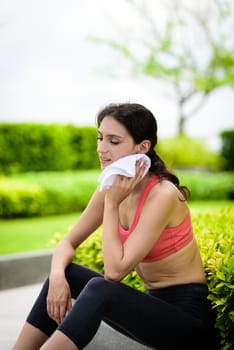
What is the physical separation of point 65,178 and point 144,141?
748 cm

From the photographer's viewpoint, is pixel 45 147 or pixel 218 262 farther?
pixel 45 147

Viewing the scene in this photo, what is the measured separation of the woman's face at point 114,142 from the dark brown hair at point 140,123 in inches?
0.8

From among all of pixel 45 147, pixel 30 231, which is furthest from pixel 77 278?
pixel 45 147

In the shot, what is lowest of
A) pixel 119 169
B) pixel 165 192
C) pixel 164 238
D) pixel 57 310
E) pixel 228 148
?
pixel 228 148

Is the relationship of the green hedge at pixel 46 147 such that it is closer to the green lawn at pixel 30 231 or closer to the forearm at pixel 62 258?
the green lawn at pixel 30 231

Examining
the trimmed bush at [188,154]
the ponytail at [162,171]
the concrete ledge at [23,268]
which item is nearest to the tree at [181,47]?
the trimmed bush at [188,154]

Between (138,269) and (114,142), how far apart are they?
0.60 m

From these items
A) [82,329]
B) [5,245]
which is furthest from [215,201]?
[82,329]

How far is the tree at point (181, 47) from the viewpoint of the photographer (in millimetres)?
18469

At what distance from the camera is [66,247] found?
2.87 meters

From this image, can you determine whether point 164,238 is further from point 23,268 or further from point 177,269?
point 23,268

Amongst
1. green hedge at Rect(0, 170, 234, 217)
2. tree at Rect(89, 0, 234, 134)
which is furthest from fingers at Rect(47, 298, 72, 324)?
tree at Rect(89, 0, 234, 134)

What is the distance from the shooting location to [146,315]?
2.32m

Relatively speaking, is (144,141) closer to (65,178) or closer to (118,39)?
(65,178)
